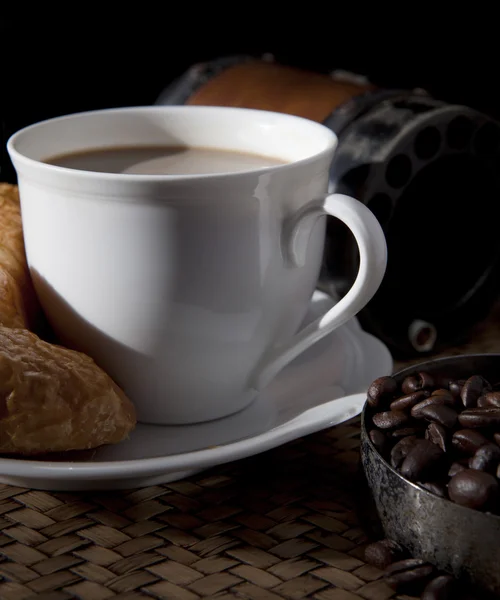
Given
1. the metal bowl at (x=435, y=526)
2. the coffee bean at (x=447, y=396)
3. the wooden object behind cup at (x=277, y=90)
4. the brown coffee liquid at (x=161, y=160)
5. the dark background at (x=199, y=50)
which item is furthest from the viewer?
the dark background at (x=199, y=50)

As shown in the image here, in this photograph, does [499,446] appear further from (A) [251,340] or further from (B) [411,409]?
(A) [251,340]

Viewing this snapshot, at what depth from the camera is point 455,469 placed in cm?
60

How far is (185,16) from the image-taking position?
57.0 inches

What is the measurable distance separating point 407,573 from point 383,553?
3 cm

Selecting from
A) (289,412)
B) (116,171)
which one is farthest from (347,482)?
(116,171)

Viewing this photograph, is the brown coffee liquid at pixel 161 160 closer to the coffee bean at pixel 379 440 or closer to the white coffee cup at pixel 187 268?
the white coffee cup at pixel 187 268

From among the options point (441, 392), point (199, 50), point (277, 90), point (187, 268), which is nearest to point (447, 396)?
point (441, 392)

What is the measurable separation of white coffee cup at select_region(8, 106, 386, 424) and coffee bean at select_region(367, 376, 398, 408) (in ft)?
0.25

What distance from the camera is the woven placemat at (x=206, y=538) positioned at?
61cm

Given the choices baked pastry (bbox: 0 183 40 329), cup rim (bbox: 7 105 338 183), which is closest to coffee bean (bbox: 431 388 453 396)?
cup rim (bbox: 7 105 338 183)

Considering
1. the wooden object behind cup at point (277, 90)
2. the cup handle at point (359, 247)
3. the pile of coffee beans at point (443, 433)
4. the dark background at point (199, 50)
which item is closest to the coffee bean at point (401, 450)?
the pile of coffee beans at point (443, 433)

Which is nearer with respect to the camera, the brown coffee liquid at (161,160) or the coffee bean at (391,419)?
the coffee bean at (391,419)

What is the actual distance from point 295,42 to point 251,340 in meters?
0.84

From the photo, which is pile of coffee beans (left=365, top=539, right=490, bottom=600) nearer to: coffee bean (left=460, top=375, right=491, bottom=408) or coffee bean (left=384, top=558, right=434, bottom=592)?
coffee bean (left=384, top=558, right=434, bottom=592)
